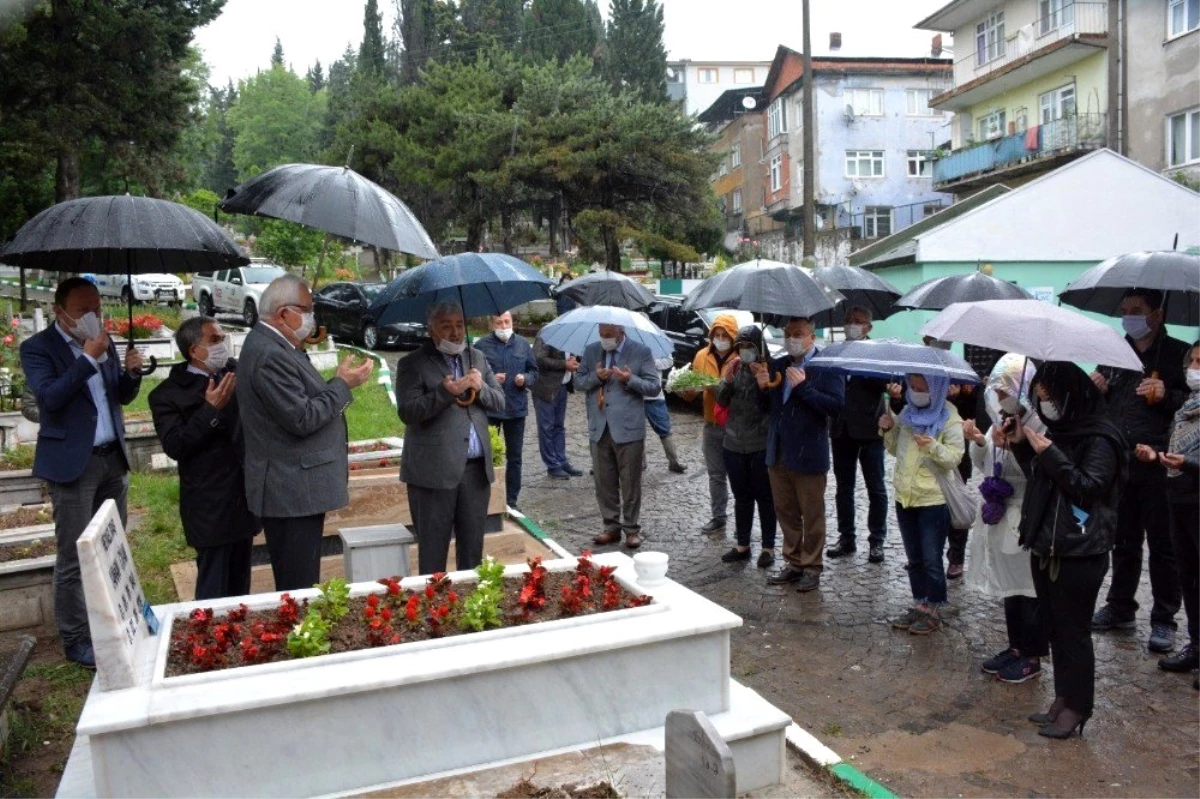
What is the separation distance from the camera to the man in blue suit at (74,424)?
4922 mm

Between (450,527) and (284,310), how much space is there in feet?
5.06

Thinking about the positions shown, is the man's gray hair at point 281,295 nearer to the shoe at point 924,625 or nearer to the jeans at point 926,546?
the jeans at point 926,546

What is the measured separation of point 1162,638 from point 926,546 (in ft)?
4.51

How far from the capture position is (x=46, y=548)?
20.2 ft

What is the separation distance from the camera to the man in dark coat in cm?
490

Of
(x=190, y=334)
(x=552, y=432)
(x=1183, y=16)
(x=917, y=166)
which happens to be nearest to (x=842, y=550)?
(x=552, y=432)

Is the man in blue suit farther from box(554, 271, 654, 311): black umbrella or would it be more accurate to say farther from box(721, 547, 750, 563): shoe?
box(554, 271, 654, 311): black umbrella

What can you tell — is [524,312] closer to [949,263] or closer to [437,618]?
[949,263]

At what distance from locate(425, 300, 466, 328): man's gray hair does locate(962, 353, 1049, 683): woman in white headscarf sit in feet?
9.52

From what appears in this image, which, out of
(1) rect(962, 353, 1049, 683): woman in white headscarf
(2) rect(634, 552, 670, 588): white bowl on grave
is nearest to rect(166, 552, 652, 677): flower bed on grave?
(2) rect(634, 552, 670, 588): white bowl on grave

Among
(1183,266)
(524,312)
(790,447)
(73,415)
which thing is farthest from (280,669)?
(524,312)

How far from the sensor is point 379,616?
4.08 meters

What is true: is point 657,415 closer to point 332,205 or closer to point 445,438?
point 445,438

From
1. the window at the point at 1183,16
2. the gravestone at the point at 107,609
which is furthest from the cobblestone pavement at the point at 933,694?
the window at the point at 1183,16
